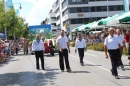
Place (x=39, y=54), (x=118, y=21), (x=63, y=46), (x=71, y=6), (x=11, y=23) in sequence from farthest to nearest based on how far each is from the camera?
1. (x=71, y=6)
2. (x=11, y=23)
3. (x=118, y=21)
4. (x=39, y=54)
5. (x=63, y=46)

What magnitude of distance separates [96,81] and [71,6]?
71381 millimetres

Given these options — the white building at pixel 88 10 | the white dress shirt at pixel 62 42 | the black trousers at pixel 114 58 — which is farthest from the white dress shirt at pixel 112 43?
the white building at pixel 88 10

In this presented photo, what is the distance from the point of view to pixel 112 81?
9383 millimetres

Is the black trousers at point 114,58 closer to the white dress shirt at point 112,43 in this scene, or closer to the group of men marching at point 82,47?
the group of men marching at point 82,47

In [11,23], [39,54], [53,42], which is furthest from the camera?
[11,23]

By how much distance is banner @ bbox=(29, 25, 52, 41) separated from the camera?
3272 cm

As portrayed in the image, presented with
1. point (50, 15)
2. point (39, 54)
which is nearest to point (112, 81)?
point (39, 54)

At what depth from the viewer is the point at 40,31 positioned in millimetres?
32969

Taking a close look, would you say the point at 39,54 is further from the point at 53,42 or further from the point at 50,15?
the point at 50,15

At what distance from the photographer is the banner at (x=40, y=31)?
3272 cm

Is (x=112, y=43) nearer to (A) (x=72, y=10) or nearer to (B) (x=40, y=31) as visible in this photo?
(B) (x=40, y=31)

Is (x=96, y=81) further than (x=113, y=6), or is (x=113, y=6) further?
(x=113, y=6)

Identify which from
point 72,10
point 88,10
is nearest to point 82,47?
point 72,10

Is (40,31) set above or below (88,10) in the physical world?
below
